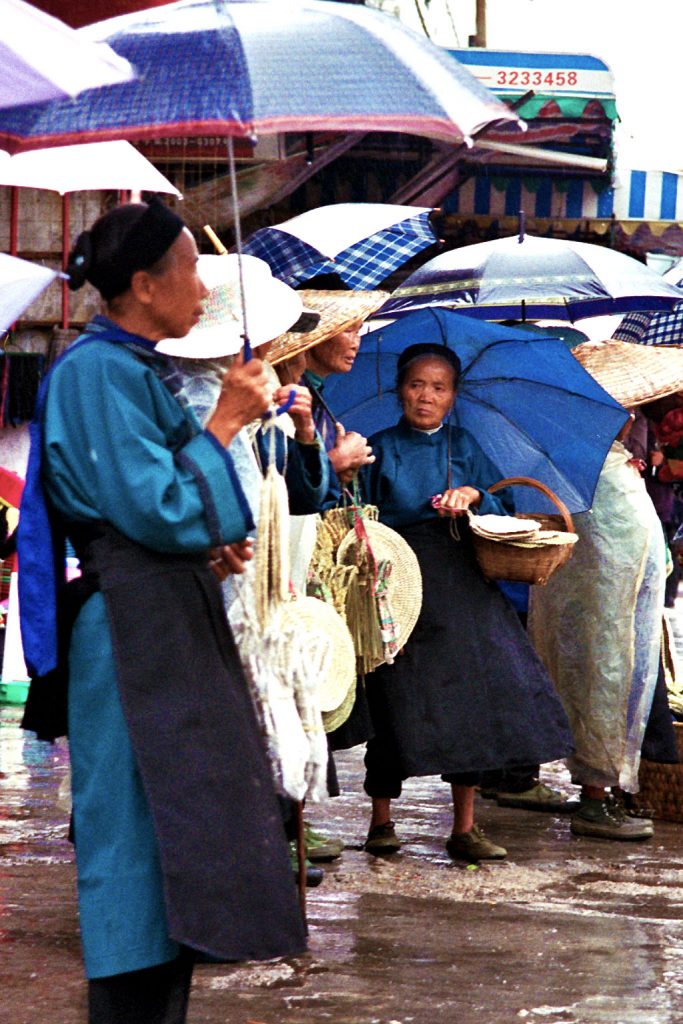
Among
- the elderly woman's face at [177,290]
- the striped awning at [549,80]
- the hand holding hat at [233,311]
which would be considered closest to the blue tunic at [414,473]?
the hand holding hat at [233,311]

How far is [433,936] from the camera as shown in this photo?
5039 mm

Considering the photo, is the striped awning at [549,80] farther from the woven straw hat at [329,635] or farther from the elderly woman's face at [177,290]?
the elderly woman's face at [177,290]

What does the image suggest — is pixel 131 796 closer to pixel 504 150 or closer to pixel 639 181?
pixel 504 150

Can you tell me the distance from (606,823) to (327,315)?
8.47ft

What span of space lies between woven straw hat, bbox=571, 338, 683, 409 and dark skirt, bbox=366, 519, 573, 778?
1.24m

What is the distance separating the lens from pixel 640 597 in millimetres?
6848

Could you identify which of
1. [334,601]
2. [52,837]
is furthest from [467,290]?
[52,837]

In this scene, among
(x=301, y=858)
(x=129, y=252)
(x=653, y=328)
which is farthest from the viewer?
(x=653, y=328)

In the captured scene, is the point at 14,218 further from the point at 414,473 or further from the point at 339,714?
the point at 339,714

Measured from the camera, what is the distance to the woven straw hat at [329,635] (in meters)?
3.64

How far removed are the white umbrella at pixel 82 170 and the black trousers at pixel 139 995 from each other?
3.94 m

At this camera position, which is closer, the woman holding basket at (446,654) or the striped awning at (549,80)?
the woman holding basket at (446,654)

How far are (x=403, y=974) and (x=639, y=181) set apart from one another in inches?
437

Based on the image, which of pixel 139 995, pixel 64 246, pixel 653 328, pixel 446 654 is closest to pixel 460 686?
pixel 446 654
